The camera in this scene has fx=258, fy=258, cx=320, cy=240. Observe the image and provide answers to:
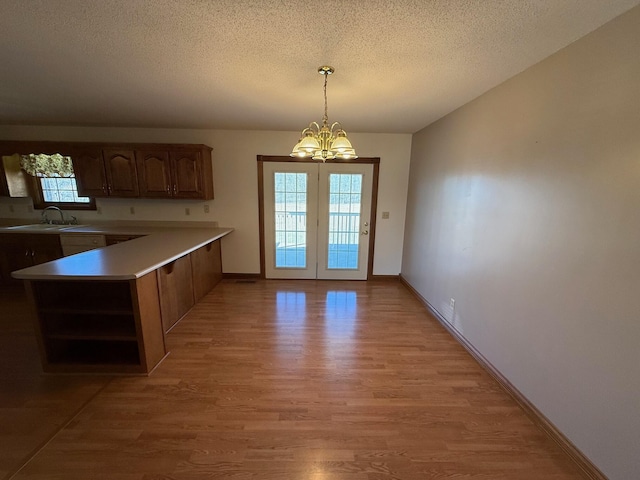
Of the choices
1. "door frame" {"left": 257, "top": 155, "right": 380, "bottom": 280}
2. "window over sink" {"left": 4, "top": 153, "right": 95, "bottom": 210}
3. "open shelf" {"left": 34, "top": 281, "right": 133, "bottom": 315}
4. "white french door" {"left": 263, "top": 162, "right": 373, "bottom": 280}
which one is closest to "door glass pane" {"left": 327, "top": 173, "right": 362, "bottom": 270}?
"white french door" {"left": 263, "top": 162, "right": 373, "bottom": 280}

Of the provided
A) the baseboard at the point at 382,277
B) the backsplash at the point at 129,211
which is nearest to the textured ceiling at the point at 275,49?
the backsplash at the point at 129,211

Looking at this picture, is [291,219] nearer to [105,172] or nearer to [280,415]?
[105,172]

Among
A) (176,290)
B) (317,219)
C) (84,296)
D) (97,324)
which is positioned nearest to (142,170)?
(176,290)

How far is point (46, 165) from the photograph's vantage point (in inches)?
152

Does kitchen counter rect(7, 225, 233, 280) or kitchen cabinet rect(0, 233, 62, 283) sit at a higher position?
kitchen counter rect(7, 225, 233, 280)

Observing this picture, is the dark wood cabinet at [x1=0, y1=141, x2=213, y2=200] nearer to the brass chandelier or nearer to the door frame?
the door frame

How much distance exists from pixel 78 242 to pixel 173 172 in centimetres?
159

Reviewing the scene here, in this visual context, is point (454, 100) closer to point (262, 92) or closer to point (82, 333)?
point (262, 92)

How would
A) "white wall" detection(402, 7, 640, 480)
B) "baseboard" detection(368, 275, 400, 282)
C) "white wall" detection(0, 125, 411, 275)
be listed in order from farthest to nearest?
"baseboard" detection(368, 275, 400, 282)
"white wall" detection(0, 125, 411, 275)
"white wall" detection(402, 7, 640, 480)

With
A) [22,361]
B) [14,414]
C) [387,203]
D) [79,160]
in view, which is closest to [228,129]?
[79,160]

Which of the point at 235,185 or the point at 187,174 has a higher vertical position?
the point at 187,174

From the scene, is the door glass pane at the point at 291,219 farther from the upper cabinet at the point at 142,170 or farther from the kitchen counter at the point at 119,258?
the upper cabinet at the point at 142,170

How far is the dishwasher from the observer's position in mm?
3539

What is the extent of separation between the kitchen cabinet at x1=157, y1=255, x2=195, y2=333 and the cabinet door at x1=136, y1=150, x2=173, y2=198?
1369 millimetres
